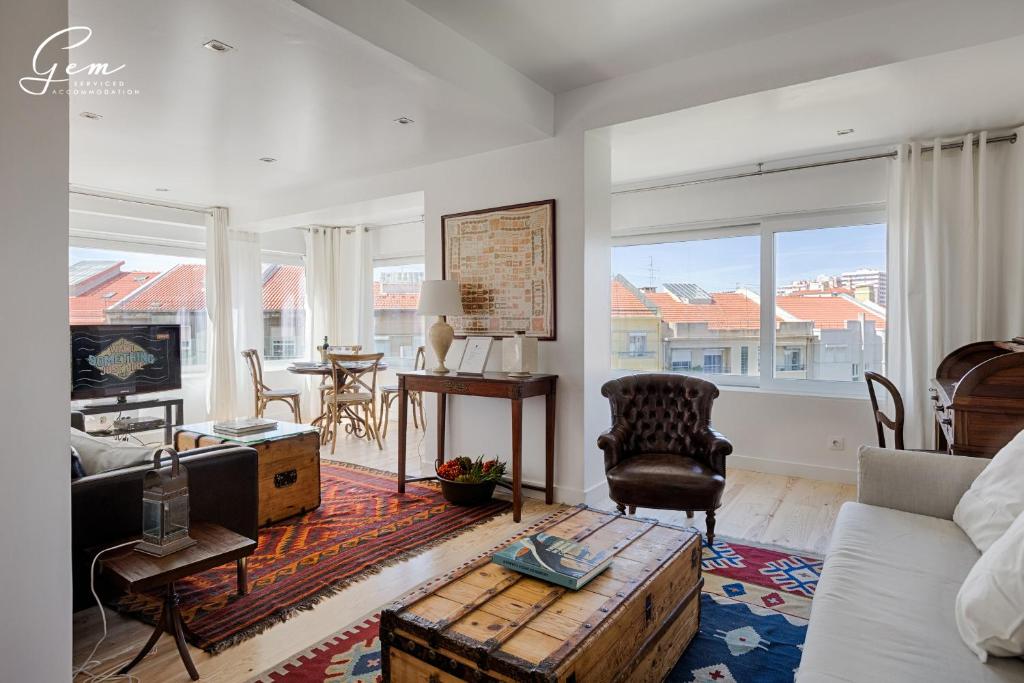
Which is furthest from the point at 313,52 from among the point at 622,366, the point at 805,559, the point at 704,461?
the point at 622,366

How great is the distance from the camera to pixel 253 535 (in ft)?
9.12

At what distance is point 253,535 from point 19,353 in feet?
5.19

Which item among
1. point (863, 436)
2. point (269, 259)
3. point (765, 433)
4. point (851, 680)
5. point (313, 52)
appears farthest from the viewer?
point (269, 259)

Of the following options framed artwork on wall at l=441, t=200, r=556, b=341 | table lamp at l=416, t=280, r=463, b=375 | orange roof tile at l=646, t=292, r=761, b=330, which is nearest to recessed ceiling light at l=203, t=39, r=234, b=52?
table lamp at l=416, t=280, r=463, b=375

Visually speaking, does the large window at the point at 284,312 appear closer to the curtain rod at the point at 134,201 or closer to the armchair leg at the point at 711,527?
the curtain rod at the point at 134,201

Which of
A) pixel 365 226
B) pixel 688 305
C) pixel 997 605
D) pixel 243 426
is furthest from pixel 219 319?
pixel 997 605

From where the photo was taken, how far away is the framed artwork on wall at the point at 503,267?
3902 mm

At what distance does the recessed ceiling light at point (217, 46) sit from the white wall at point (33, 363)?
44.5 inches

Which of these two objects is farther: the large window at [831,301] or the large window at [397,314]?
the large window at [397,314]

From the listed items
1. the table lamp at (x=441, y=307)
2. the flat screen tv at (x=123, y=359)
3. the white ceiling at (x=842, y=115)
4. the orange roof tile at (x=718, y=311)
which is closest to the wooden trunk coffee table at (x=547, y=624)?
the table lamp at (x=441, y=307)

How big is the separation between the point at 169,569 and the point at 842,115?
4.17m

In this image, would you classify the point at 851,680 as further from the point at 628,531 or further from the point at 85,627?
the point at 85,627

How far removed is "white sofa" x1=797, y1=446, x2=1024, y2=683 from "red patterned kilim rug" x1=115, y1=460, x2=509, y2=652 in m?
1.98

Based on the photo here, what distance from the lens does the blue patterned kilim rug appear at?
6.37ft
